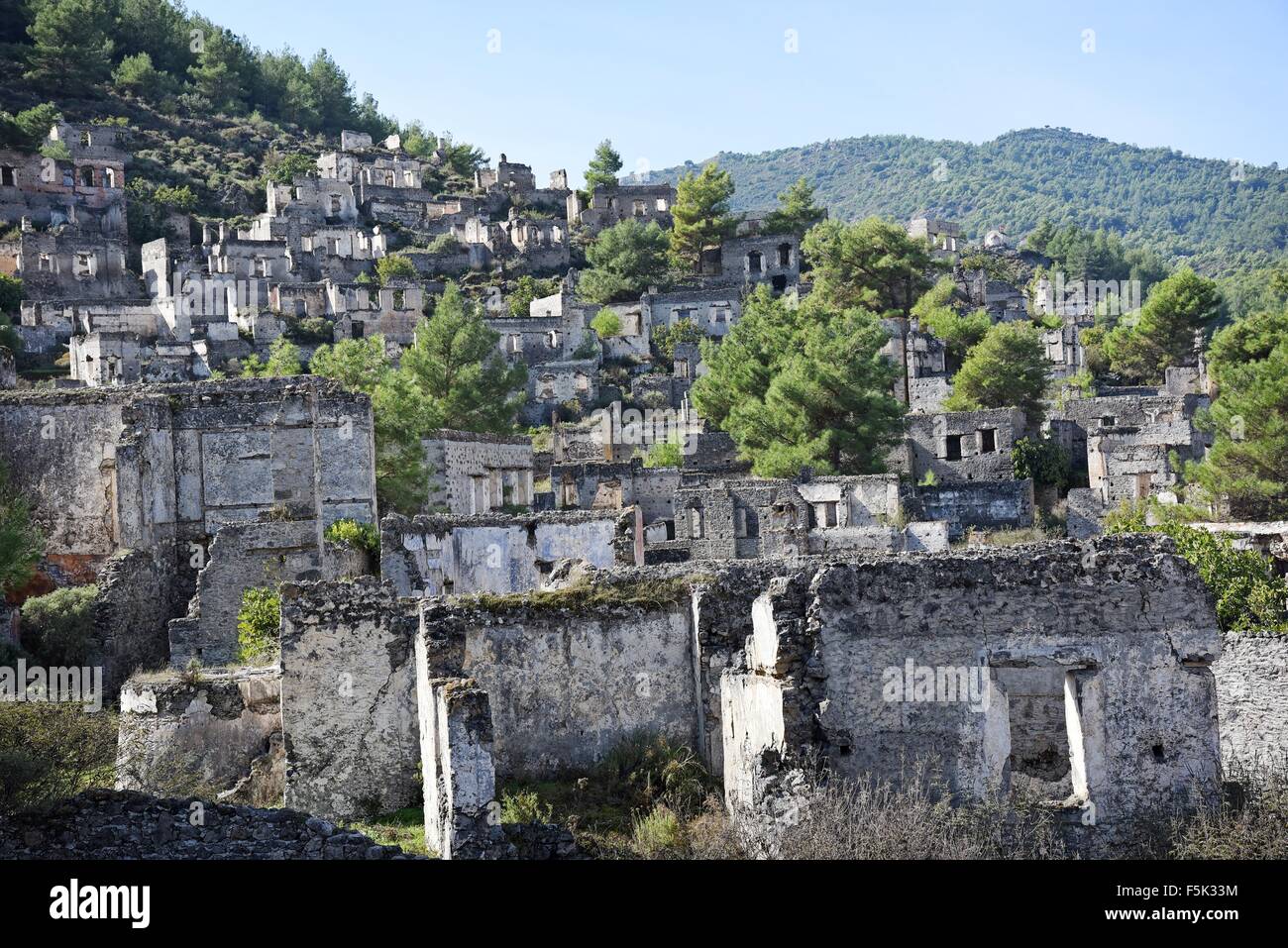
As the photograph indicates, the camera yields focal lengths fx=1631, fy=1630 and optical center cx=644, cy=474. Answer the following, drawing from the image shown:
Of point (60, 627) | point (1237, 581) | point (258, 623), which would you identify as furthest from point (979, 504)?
point (60, 627)

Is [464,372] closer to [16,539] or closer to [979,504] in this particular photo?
[979,504]

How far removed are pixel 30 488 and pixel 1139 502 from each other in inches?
1125

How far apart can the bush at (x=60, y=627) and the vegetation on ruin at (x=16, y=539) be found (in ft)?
2.14

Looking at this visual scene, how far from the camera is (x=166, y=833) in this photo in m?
12.2

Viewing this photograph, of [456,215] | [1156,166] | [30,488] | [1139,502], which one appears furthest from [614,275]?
[1156,166]

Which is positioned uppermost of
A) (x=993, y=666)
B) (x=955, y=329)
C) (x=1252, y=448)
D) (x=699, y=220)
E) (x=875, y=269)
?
(x=699, y=220)

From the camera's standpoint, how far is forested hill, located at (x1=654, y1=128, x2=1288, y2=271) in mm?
108000

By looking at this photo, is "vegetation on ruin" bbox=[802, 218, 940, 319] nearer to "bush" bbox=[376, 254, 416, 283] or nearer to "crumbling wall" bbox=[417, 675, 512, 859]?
"bush" bbox=[376, 254, 416, 283]

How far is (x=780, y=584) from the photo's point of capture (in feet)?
47.8

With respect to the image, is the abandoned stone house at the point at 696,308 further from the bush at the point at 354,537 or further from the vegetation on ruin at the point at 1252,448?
the bush at the point at 354,537

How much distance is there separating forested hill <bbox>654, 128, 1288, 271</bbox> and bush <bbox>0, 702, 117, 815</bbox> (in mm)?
83534

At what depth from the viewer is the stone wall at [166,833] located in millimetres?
11820

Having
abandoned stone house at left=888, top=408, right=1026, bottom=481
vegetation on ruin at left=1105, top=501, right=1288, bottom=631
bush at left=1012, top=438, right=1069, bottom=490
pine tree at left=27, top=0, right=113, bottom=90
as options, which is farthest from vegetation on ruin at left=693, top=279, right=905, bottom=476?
pine tree at left=27, top=0, right=113, bottom=90

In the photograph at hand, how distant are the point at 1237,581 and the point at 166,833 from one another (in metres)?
23.0
